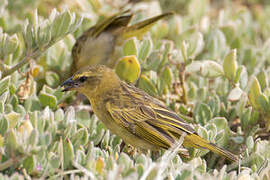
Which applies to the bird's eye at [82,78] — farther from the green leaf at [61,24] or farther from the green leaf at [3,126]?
the green leaf at [3,126]

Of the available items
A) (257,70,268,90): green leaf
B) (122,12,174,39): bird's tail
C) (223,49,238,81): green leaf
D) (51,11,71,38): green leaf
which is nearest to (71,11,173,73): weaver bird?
(122,12,174,39): bird's tail

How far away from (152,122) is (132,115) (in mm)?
173

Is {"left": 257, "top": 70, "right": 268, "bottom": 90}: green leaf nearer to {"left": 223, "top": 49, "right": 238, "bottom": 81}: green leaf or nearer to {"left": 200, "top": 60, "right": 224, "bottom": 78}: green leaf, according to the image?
{"left": 223, "top": 49, "right": 238, "bottom": 81}: green leaf

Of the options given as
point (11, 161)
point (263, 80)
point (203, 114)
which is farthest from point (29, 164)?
point (263, 80)

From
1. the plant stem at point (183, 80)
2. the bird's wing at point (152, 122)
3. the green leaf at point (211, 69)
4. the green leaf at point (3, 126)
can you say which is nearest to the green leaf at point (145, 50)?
the plant stem at point (183, 80)

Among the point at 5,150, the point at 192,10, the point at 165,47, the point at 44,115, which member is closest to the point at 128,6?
the point at 192,10

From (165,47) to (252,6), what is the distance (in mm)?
3449

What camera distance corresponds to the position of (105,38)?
16.4ft

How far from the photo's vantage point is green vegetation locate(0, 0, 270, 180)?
2.66 meters

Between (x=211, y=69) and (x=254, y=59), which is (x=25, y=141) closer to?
(x=211, y=69)

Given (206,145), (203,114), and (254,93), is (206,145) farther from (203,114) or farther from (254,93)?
(254,93)

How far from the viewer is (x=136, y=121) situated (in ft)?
11.5

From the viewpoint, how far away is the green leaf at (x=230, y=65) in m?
3.90

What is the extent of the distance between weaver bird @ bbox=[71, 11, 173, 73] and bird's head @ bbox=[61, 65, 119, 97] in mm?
839
